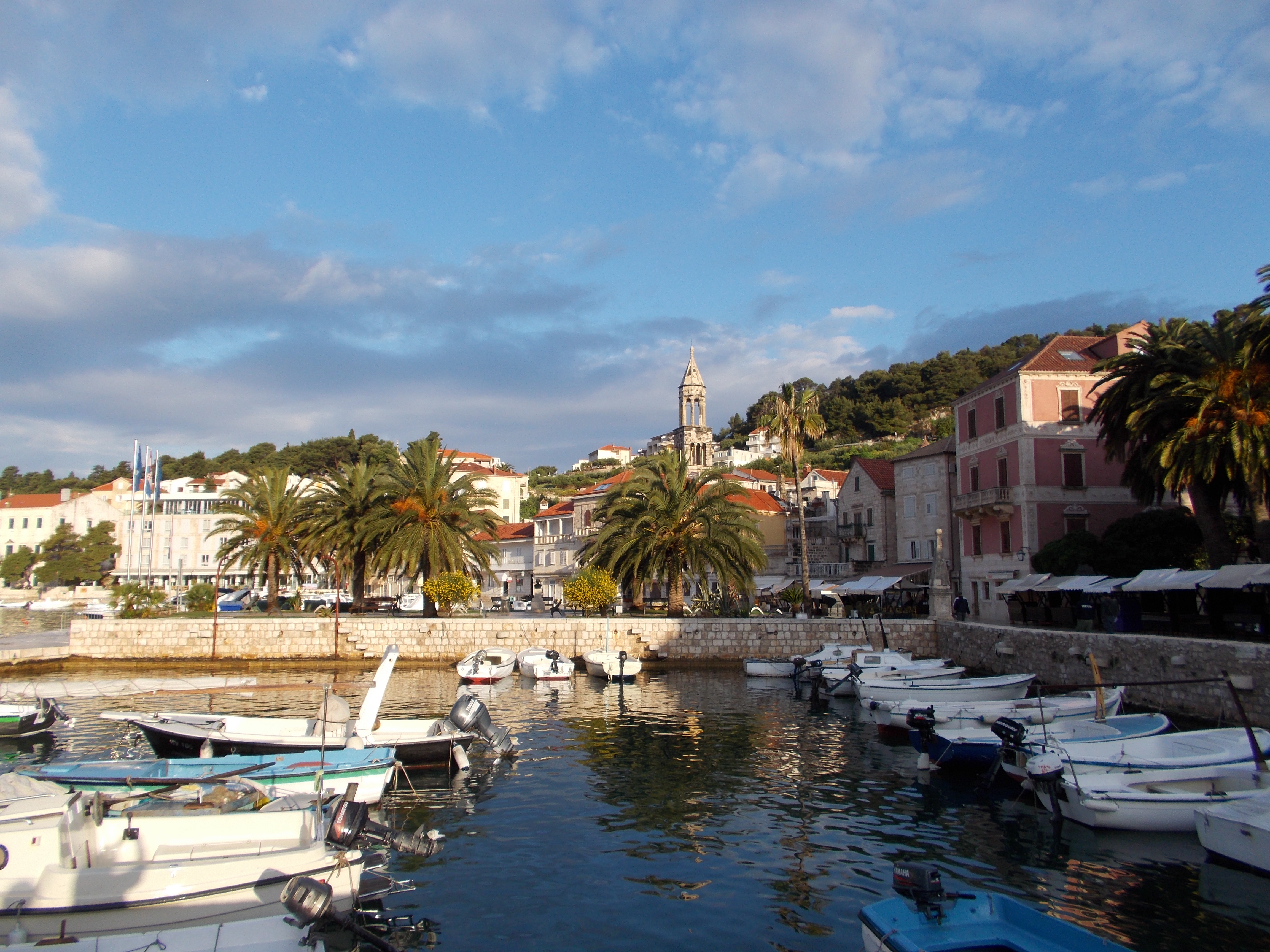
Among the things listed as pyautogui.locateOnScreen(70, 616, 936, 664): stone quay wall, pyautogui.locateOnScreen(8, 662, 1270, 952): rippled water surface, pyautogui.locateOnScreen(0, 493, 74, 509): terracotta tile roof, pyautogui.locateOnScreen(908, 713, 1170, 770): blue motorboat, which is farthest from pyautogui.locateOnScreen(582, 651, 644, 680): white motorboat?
pyautogui.locateOnScreen(0, 493, 74, 509): terracotta tile roof

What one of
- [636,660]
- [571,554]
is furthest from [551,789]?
[571,554]

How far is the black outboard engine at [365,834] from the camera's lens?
1050cm

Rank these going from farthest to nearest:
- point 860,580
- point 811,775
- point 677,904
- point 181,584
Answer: point 181,584, point 860,580, point 811,775, point 677,904

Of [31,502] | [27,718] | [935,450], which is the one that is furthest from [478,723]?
[31,502]

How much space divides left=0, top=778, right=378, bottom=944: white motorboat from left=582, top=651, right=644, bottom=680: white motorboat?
81.9ft

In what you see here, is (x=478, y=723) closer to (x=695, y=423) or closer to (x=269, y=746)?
(x=269, y=746)

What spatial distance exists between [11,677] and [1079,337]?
55.0 meters

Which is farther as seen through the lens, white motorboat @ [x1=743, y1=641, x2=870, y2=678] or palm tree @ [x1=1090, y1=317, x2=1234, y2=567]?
white motorboat @ [x1=743, y1=641, x2=870, y2=678]

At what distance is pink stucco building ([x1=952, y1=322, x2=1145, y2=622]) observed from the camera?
39.7 m

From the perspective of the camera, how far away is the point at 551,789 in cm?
1792

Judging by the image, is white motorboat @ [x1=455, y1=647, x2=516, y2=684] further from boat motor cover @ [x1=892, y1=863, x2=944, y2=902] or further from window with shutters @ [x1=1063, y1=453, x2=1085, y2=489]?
boat motor cover @ [x1=892, y1=863, x2=944, y2=902]

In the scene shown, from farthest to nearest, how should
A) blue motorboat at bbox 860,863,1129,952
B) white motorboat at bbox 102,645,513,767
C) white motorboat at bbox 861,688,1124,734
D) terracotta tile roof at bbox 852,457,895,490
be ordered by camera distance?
1. terracotta tile roof at bbox 852,457,895,490
2. white motorboat at bbox 861,688,1124,734
3. white motorboat at bbox 102,645,513,767
4. blue motorboat at bbox 860,863,1129,952

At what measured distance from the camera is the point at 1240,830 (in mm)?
12523

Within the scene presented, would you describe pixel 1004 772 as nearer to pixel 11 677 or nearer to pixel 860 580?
pixel 860 580
